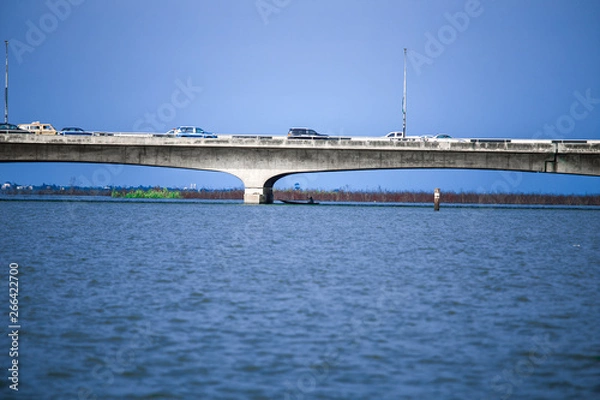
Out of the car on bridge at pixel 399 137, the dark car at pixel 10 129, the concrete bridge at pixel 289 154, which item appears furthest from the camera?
the dark car at pixel 10 129

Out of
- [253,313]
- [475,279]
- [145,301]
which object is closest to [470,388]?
[253,313]

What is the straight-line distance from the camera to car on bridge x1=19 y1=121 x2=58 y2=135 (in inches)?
3125

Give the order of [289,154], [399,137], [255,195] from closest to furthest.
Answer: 1. [289,154]
2. [399,137]
3. [255,195]

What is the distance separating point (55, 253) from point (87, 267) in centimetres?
487

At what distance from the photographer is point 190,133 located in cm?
7975

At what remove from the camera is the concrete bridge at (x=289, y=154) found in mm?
73312

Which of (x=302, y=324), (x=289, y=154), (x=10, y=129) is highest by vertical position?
(x=10, y=129)

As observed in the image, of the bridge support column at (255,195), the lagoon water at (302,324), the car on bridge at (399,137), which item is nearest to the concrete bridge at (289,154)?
the bridge support column at (255,195)

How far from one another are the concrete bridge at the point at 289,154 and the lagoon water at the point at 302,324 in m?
44.6

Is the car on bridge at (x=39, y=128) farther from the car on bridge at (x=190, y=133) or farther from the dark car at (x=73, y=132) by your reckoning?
the car on bridge at (x=190, y=133)

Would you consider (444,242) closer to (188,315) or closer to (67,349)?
(188,315)

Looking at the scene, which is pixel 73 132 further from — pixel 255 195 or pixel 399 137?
pixel 399 137

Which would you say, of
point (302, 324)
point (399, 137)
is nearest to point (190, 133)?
point (399, 137)

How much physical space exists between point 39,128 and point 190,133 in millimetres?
15206
